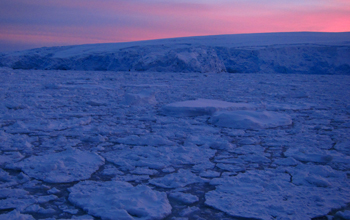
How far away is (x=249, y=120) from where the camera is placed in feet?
8.34

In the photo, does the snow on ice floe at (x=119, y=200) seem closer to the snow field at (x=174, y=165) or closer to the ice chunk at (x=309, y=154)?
the snow field at (x=174, y=165)

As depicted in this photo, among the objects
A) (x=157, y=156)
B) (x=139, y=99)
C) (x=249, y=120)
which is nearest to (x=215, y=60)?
(x=139, y=99)

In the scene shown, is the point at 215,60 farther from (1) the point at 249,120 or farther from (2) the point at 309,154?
(2) the point at 309,154

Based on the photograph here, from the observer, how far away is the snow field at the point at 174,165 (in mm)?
1130

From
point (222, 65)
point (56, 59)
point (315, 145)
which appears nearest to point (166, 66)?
point (222, 65)

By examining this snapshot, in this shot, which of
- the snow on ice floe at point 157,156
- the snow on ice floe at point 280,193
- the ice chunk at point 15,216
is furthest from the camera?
the snow on ice floe at point 157,156

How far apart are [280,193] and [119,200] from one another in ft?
2.18

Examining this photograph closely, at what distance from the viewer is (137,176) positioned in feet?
4.72

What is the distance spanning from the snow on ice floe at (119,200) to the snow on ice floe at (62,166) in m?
0.12

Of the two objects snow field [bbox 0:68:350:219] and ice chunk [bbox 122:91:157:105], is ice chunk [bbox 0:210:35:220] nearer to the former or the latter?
snow field [bbox 0:68:350:219]

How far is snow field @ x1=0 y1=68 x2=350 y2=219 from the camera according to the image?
3.71ft

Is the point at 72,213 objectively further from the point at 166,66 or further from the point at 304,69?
the point at 304,69

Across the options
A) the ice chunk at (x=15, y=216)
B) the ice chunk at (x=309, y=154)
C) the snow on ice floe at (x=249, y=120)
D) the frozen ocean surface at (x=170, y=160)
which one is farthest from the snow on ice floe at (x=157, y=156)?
the snow on ice floe at (x=249, y=120)

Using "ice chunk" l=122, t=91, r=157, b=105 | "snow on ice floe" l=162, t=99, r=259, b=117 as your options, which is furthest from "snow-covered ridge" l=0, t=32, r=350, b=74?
"snow on ice floe" l=162, t=99, r=259, b=117
